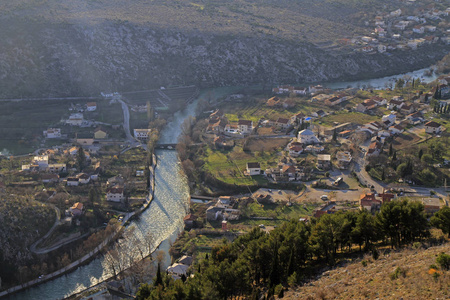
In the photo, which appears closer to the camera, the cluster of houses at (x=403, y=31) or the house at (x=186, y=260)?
the house at (x=186, y=260)

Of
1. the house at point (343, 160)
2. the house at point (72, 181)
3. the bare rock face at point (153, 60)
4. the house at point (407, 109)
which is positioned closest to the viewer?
the house at point (72, 181)

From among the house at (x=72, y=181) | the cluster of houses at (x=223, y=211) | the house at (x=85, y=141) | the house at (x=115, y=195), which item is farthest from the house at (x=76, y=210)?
the house at (x=85, y=141)

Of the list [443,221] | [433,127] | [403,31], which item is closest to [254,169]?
[433,127]

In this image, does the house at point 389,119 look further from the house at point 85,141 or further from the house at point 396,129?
the house at point 85,141

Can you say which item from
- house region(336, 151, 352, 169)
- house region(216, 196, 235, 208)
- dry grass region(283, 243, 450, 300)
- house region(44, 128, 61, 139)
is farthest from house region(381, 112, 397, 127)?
house region(44, 128, 61, 139)

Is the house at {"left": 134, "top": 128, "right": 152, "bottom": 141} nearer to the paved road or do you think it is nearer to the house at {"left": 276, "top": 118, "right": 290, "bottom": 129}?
the house at {"left": 276, "top": 118, "right": 290, "bottom": 129}

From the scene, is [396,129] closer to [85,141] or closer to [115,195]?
[115,195]
